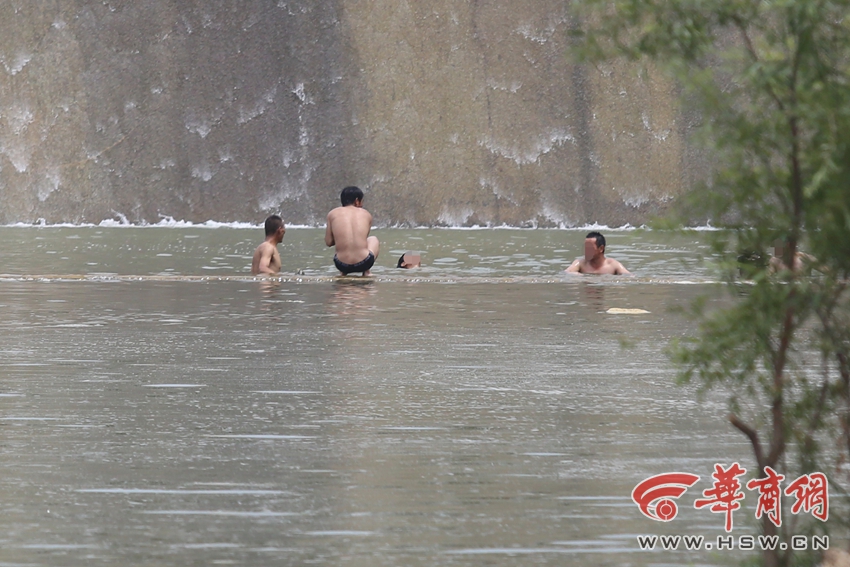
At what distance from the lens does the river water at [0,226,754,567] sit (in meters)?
4.19

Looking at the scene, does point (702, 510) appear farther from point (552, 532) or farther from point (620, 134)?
point (620, 134)

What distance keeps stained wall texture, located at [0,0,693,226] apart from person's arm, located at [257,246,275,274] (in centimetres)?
3137

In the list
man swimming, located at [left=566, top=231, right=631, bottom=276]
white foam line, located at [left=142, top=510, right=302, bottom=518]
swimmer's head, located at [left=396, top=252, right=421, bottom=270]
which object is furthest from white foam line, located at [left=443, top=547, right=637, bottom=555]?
swimmer's head, located at [left=396, top=252, right=421, bottom=270]

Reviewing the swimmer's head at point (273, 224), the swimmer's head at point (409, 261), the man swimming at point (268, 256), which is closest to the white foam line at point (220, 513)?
the swimmer's head at point (273, 224)

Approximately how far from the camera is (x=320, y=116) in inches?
1991

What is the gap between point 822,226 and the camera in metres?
3.18

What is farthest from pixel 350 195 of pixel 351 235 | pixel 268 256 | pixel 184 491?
pixel 184 491

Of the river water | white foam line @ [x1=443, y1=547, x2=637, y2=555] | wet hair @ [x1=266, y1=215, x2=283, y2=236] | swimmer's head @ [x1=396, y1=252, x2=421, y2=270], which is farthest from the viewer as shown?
swimmer's head @ [x1=396, y1=252, x2=421, y2=270]

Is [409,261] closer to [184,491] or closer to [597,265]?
[597,265]

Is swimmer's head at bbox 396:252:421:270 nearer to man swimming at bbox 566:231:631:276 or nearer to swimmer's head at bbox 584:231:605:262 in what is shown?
man swimming at bbox 566:231:631:276

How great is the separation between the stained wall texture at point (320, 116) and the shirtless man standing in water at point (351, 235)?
3149 cm

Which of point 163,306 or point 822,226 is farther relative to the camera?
point 163,306

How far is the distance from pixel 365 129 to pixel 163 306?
3723 cm

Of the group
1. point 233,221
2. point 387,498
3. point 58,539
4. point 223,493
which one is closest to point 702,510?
point 387,498
